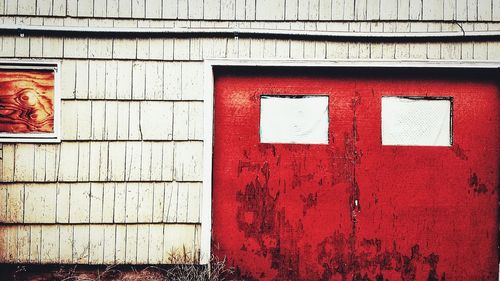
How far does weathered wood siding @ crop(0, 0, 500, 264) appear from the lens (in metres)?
3.52

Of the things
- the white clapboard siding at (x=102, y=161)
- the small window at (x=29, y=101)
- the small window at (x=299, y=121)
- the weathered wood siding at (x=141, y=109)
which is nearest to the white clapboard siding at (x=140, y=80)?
the weathered wood siding at (x=141, y=109)

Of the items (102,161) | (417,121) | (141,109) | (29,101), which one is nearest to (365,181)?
(417,121)

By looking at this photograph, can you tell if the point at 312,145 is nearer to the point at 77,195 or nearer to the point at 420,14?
the point at 420,14

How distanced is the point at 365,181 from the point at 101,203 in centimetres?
261

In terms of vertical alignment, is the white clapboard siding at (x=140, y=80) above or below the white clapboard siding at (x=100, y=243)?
above

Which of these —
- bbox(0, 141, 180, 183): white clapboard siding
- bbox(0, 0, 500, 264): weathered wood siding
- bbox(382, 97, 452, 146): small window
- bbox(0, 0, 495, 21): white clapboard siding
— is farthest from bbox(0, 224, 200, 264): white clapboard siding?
bbox(382, 97, 452, 146): small window

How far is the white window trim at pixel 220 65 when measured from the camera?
3553 millimetres

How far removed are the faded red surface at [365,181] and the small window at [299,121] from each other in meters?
0.07

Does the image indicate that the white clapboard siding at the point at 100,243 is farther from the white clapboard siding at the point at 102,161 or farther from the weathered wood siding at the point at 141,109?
the white clapboard siding at the point at 102,161

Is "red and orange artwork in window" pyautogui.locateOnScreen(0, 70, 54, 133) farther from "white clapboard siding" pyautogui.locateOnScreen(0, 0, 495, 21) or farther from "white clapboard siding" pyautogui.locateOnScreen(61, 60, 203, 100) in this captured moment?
"white clapboard siding" pyautogui.locateOnScreen(0, 0, 495, 21)

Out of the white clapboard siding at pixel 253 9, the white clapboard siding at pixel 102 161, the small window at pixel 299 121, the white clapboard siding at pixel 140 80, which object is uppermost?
the white clapboard siding at pixel 253 9

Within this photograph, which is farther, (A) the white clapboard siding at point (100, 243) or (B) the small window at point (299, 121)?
(B) the small window at point (299, 121)

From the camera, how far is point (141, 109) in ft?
11.6

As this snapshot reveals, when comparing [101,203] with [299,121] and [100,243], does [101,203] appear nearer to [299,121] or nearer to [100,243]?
[100,243]
